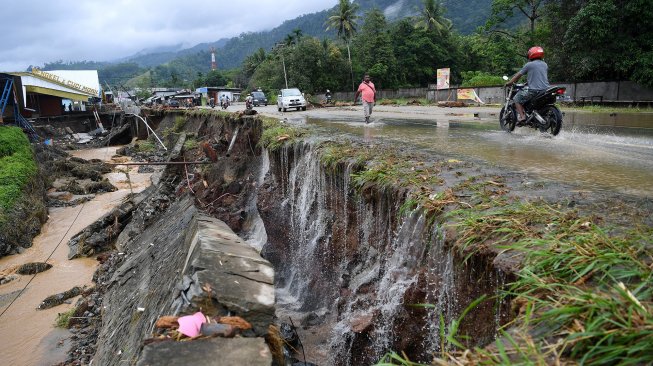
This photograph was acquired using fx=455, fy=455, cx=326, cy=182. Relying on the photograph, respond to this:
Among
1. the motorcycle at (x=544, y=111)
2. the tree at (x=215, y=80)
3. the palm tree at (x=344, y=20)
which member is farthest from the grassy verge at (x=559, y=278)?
the tree at (x=215, y=80)

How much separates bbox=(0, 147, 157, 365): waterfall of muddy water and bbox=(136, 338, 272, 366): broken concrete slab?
22.9 feet

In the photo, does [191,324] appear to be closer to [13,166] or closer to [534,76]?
[534,76]

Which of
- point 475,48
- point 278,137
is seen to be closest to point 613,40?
point 278,137

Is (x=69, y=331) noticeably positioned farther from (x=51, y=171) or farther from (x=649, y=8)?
(x=649, y=8)

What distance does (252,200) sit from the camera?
43.9ft

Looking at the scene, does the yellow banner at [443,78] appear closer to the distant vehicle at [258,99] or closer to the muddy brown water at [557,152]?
the distant vehicle at [258,99]

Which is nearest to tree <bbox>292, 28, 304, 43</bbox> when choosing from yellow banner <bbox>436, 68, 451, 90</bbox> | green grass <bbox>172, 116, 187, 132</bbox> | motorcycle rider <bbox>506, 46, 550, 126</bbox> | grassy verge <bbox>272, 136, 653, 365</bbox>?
yellow banner <bbox>436, 68, 451, 90</bbox>

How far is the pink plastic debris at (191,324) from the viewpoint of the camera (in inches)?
130

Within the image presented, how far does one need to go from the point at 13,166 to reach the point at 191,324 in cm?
2142

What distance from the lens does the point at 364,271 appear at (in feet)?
21.5

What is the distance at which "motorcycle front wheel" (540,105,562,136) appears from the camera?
31.1ft

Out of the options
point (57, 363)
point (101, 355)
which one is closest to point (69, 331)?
point (57, 363)

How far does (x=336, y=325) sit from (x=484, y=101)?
2937cm

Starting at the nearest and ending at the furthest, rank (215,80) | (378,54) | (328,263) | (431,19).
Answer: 1. (328,263)
2. (378,54)
3. (431,19)
4. (215,80)
